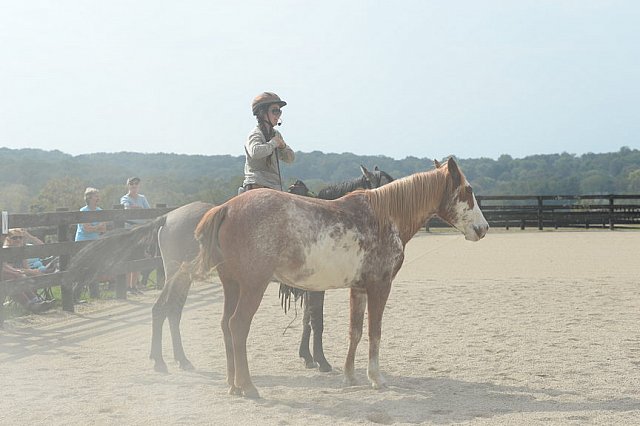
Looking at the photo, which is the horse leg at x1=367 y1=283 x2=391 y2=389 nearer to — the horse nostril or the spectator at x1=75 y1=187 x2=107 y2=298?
the horse nostril

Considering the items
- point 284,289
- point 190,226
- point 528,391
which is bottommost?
point 528,391

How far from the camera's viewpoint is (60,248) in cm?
934

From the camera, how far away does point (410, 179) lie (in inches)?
232

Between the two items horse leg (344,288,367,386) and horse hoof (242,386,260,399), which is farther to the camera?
horse leg (344,288,367,386)

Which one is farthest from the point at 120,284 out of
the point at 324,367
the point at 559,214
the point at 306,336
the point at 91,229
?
the point at 559,214

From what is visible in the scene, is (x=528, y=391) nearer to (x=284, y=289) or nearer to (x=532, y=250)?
(x=284, y=289)

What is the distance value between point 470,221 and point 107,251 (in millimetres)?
3251

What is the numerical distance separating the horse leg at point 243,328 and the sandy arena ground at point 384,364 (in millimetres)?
129

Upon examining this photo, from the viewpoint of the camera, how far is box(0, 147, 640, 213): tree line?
32756 millimetres

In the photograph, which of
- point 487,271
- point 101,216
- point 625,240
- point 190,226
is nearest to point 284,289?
point 190,226

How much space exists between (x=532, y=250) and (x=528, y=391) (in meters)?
13.5

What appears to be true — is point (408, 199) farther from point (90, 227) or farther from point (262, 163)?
point (90, 227)

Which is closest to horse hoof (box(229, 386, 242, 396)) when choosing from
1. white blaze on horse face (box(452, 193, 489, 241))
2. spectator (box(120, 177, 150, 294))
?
white blaze on horse face (box(452, 193, 489, 241))

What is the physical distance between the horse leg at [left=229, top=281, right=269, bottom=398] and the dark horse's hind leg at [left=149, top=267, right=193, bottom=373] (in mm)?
1153
